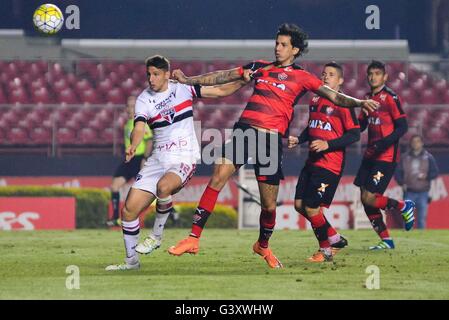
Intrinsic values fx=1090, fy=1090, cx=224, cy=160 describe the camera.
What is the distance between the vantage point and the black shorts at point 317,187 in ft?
42.4

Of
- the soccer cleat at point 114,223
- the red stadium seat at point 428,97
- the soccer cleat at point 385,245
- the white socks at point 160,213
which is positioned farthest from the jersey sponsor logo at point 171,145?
the red stadium seat at point 428,97

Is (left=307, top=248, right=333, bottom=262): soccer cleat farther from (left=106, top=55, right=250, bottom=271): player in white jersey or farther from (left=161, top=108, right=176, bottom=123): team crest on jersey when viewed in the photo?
(left=161, top=108, right=176, bottom=123): team crest on jersey

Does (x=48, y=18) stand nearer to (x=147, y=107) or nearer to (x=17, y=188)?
(x=17, y=188)

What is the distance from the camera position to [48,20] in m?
21.4

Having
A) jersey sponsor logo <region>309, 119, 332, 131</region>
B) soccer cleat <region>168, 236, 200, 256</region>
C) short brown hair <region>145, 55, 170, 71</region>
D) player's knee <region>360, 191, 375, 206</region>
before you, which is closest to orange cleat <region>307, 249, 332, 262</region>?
jersey sponsor logo <region>309, 119, 332, 131</region>

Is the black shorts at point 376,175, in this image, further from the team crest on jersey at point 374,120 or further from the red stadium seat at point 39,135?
the red stadium seat at point 39,135

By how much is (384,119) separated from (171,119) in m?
3.90

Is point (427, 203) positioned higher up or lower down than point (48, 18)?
lower down

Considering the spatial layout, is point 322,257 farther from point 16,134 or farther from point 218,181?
point 16,134

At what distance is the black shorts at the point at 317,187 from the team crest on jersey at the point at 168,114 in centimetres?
213
